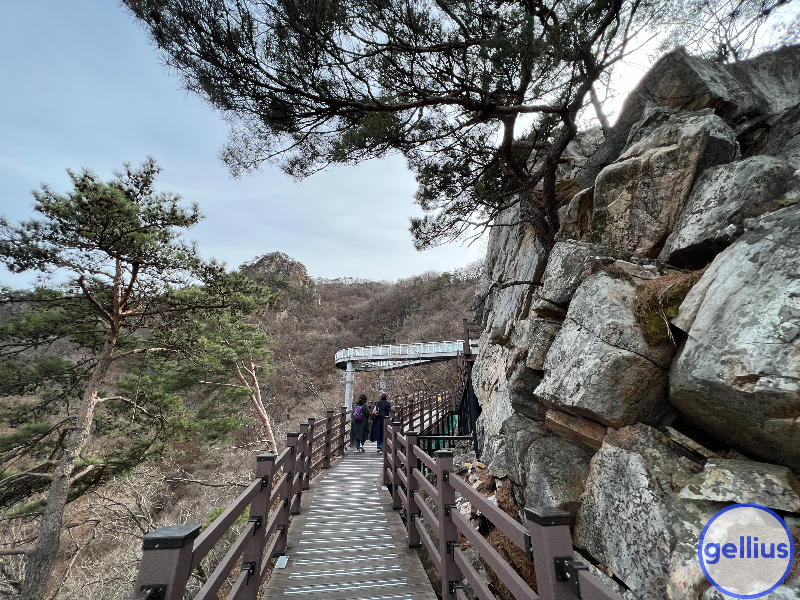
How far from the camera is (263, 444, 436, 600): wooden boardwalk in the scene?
316cm

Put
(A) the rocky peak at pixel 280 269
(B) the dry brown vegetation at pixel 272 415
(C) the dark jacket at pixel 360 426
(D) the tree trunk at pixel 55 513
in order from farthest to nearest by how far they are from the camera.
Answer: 1. (A) the rocky peak at pixel 280 269
2. (B) the dry brown vegetation at pixel 272 415
3. (C) the dark jacket at pixel 360 426
4. (D) the tree trunk at pixel 55 513

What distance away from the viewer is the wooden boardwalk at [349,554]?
3164 millimetres

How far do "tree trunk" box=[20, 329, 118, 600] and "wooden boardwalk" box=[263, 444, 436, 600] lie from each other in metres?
6.15

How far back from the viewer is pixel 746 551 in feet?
7.44

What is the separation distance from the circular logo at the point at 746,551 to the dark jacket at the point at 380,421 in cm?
755

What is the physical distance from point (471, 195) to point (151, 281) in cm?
851

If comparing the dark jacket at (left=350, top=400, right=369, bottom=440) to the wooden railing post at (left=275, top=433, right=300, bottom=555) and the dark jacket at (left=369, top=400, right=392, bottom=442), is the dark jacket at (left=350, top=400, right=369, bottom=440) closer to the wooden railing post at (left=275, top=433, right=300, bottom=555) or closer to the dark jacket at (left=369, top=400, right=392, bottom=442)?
the dark jacket at (left=369, top=400, right=392, bottom=442)

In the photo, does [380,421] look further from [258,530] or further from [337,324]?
[337,324]

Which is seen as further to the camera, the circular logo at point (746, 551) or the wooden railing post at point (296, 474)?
the wooden railing post at point (296, 474)

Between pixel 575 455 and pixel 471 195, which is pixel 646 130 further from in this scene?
pixel 575 455

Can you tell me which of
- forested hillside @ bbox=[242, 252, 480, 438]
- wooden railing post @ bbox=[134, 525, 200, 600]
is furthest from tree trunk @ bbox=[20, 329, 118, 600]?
forested hillside @ bbox=[242, 252, 480, 438]

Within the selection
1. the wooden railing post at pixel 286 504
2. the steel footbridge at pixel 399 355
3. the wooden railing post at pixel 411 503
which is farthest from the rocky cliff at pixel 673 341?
the steel footbridge at pixel 399 355

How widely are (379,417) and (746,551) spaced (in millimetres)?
8181

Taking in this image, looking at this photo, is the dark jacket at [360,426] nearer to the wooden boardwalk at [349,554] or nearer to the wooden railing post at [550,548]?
the wooden boardwalk at [349,554]
